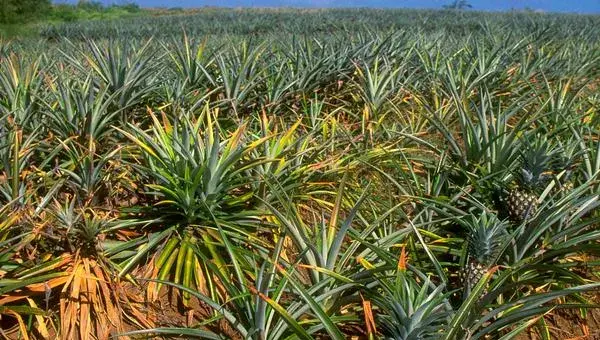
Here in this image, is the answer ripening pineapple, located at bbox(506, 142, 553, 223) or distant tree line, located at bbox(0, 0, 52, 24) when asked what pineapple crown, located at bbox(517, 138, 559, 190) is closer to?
ripening pineapple, located at bbox(506, 142, 553, 223)

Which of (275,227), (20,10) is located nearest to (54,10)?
(20,10)

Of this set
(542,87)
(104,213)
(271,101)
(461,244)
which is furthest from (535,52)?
(104,213)

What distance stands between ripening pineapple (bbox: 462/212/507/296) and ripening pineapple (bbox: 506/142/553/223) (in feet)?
1.28

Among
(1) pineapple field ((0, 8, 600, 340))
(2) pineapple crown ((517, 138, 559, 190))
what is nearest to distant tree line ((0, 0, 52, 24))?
(1) pineapple field ((0, 8, 600, 340))

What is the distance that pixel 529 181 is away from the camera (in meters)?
2.62

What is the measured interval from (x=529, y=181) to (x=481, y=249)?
64 centimetres

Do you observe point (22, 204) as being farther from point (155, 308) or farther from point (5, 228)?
point (155, 308)

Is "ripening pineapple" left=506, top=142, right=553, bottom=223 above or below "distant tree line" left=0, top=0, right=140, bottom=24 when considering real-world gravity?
above

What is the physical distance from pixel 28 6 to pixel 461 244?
16931 mm

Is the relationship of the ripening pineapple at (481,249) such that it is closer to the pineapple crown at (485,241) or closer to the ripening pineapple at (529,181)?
the pineapple crown at (485,241)

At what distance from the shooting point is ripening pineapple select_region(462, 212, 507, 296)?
2.11 m

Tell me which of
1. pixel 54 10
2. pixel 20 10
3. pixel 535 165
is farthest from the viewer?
pixel 54 10

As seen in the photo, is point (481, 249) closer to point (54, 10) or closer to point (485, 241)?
point (485, 241)

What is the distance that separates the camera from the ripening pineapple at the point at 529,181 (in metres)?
2.56
